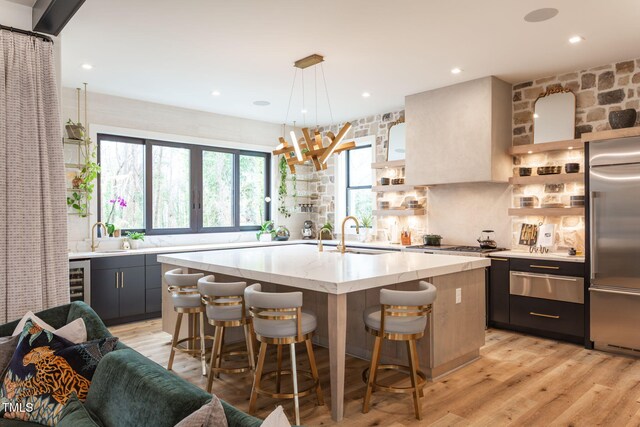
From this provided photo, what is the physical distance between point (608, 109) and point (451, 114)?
169 centimetres

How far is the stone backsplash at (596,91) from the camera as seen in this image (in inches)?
183

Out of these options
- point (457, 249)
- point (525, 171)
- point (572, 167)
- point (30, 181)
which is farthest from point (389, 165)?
point (30, 181)

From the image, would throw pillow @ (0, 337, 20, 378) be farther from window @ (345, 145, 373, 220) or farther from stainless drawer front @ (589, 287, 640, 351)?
window @ (345, 145, 373, 220)

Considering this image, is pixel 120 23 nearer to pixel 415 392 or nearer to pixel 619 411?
pixel 415 392

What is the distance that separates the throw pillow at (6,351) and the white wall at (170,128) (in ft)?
11.8

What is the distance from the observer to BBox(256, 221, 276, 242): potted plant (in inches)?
293

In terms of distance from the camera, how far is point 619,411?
2998 mm

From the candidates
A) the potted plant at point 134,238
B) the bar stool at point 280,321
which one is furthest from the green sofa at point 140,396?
the potted plant at point 134,238

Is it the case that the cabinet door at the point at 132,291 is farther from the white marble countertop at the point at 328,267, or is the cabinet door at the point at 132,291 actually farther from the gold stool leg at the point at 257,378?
the gold stool leg at the point at 257,378

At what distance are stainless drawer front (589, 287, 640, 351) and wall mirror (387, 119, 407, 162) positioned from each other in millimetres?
3289

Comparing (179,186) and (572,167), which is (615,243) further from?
(179,186)

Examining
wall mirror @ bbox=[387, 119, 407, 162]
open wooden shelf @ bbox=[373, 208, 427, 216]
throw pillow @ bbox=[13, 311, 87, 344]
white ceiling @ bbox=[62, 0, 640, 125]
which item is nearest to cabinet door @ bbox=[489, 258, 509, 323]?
open wooden shelf @ bbox=[373, 208, 427, 216]

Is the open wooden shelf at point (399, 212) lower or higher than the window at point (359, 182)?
lower

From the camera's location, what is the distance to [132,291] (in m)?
5.51
